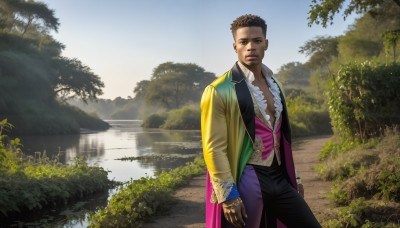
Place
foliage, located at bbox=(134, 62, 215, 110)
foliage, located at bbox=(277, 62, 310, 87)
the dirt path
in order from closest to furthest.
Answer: the dirt path
foliage, located at bbox=(134, 62, 215, 110)
foliage, located at bbox=(277, 62, 310, 87)

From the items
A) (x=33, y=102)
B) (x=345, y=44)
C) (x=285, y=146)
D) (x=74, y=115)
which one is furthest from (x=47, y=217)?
(x=74, y=115)

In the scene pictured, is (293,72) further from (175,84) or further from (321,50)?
(321,50)

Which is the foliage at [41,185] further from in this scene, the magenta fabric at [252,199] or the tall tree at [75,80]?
the tall tree at [75,80]

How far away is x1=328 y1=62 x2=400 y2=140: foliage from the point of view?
10.3 m

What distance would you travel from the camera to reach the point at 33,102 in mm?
34969

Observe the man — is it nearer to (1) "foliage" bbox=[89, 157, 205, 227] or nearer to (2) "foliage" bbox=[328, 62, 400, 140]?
(1) "foliage" bbox=[89, 157, 205, 227]

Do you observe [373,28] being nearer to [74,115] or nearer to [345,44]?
[345,44]

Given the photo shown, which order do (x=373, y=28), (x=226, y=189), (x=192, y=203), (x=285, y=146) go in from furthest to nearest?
1. (x=373, y=28)
2. (x=192, y=203)
3. (x=285, y=146)
4. (x=226, y=189)

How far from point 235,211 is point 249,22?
1120 mm

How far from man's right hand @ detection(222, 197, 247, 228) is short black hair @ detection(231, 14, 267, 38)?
104 cm

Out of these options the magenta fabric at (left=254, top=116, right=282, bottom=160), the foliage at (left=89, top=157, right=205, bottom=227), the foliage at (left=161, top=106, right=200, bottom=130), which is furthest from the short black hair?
the foliage at (left=161, top=106, right=200, bottom=130)

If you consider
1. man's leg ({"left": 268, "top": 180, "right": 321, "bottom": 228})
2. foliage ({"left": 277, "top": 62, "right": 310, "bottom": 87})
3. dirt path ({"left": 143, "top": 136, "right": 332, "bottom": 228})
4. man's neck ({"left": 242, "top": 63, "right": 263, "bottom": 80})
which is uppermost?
foliage ({"left": 277, "top": 62, "right": 310, "bottom": 87})

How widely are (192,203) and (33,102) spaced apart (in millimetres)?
31766

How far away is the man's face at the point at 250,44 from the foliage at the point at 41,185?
221 inches
